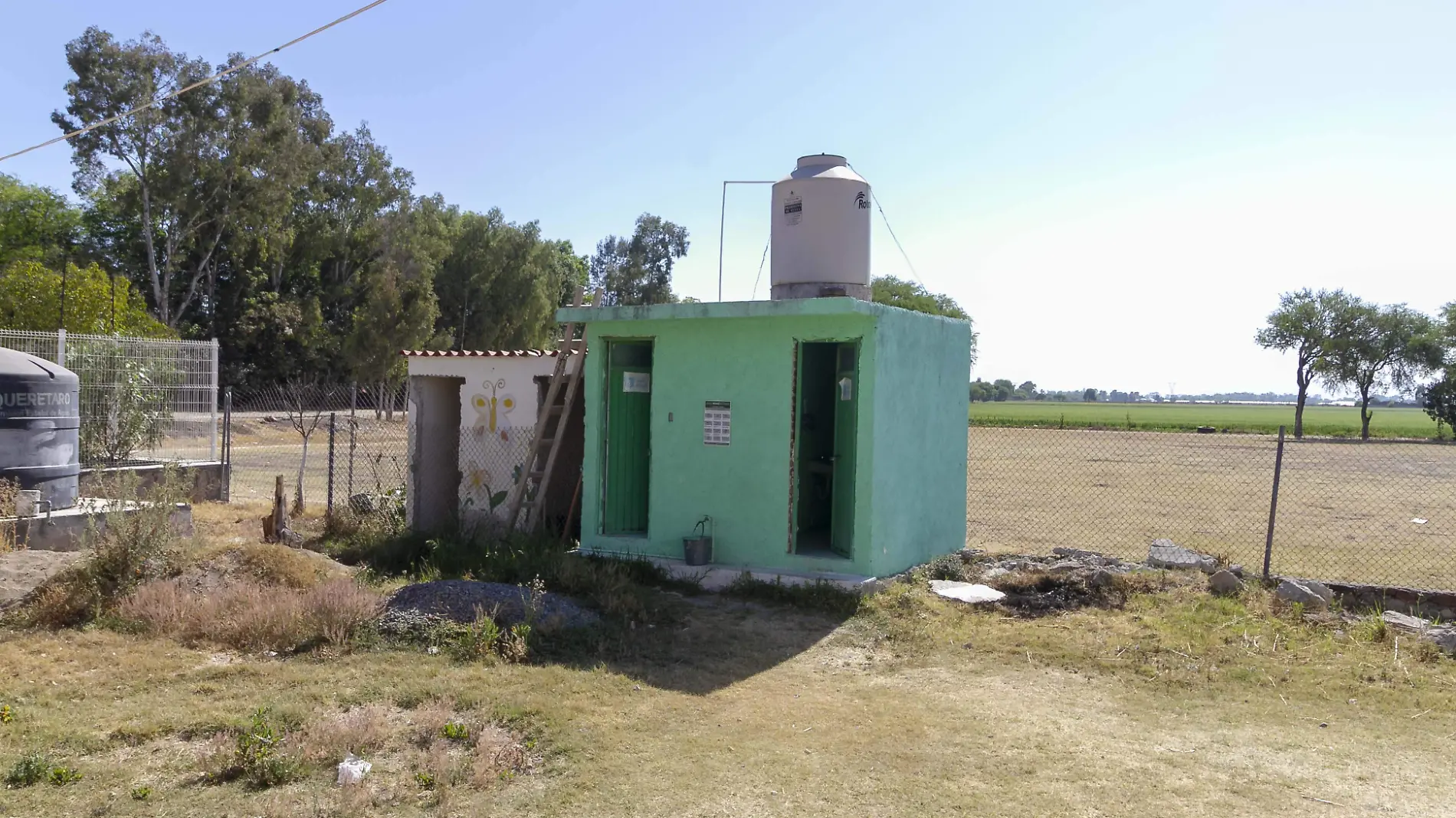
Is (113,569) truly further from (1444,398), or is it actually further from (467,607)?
(1444,398)

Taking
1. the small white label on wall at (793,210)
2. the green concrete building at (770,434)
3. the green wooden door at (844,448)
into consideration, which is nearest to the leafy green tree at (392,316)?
the green concrete building at (770,434)

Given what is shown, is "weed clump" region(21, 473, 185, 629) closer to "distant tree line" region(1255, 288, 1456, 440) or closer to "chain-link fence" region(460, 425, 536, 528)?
"chain-link fence" region(460, 425, 536, 528)

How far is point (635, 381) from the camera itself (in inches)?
402

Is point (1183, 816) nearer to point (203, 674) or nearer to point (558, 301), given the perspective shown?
point (203, 674)

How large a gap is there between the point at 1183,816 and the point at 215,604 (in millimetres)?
6528

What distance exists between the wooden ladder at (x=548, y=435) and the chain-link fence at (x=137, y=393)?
6595 millimetres

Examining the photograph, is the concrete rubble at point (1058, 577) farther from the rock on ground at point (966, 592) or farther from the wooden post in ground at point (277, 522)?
the wooden post in ground at point (277, 522)

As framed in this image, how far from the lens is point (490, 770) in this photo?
474 cm

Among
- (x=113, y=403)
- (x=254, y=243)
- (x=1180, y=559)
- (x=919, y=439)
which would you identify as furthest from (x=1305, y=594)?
(x=254, y=243)

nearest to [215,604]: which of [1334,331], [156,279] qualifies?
[156,279]

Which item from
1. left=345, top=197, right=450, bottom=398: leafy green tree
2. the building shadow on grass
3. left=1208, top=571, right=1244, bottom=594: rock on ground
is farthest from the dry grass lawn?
left=345, top=197, right=450, bottom=398: leafy green tree

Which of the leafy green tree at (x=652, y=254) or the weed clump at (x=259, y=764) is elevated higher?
the leafy green tree at (x=652, y=254)

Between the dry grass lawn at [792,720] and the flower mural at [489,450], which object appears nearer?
the dry grass lawn at [792,720]

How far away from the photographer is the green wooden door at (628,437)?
10105 mm
